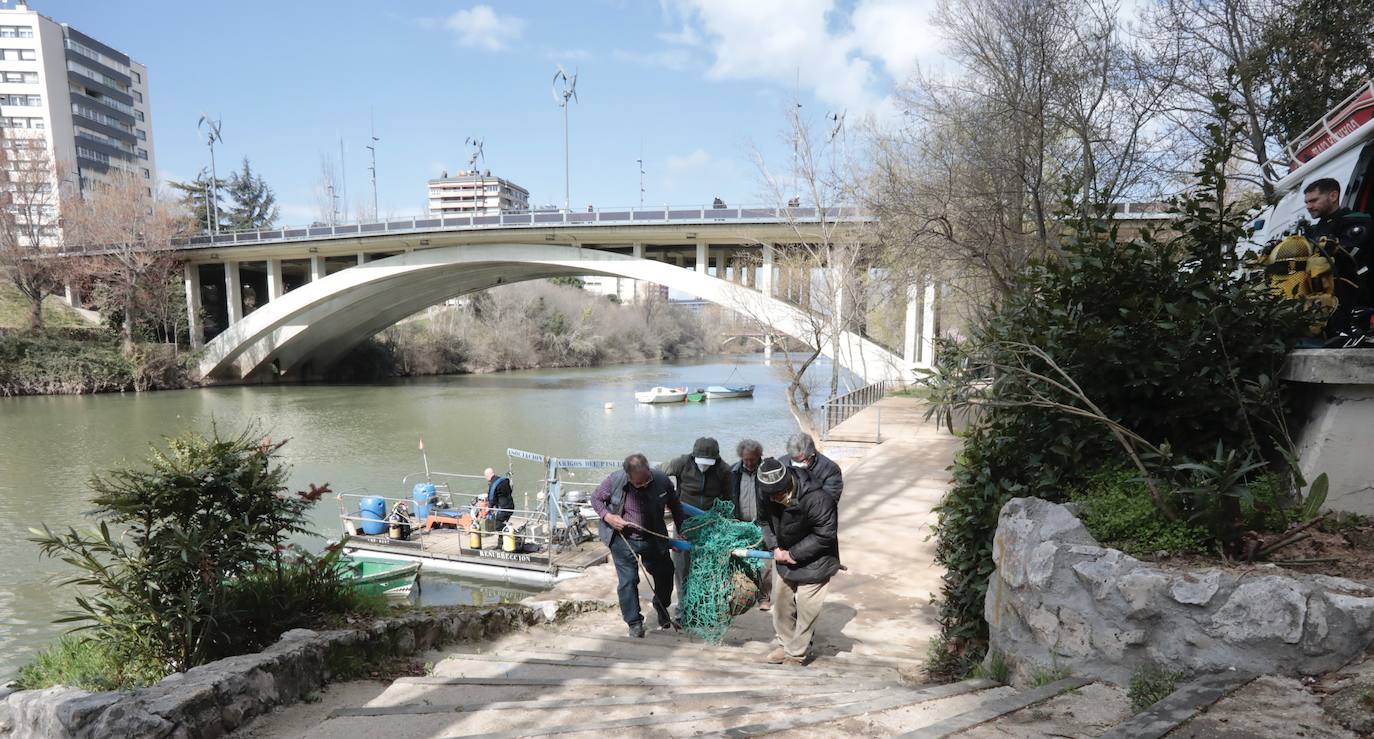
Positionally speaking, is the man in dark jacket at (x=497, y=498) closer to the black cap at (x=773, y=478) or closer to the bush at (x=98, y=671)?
the bush at (x=98, y=671)

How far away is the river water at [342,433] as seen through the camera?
10.5m

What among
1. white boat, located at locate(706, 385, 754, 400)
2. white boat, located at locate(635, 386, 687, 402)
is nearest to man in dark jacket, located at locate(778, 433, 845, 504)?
white boat, located at locate(635, 386, 687, 402)

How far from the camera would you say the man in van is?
378 cm

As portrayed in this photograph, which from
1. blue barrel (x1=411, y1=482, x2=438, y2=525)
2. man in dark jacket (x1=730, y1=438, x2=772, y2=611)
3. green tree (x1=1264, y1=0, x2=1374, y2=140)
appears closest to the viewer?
man in dark jacket (x1=730, y1=438, x2=772, y2=611)

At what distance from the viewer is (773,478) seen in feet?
13.1

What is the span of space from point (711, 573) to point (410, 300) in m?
34.9

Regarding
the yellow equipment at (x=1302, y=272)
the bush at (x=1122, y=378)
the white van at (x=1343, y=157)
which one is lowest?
the bush at (x=1122, y=378)

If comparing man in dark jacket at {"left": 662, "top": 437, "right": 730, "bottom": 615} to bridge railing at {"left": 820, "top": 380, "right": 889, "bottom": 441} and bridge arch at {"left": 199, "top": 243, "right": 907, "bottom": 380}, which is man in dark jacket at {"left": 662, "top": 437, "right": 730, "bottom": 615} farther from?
bridge arch at {"left": 199, "top": 243, "right": 907, "bottom": 380}

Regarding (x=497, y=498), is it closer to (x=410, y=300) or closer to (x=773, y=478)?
(x=773, y=478)

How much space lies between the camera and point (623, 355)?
190ft

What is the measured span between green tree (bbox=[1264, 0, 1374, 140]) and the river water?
1249cm

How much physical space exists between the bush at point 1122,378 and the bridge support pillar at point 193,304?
40645 millimetres

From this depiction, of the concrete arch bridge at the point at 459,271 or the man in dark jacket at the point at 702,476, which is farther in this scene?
the concrete arch bridge at the point at 459,271

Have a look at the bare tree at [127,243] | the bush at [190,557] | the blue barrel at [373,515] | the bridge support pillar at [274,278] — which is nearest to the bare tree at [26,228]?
the bare tree at [127,243]
